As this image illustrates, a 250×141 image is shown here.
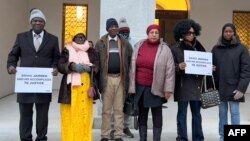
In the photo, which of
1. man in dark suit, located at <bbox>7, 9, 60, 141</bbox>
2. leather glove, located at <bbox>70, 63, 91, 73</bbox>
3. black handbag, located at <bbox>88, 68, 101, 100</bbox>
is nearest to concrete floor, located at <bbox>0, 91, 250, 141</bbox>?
man in dark suit, located at <bbox>7, 9, 60, 141</bbox>

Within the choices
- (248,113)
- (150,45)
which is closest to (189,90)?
(150,45)

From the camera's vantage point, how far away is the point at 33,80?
607cm

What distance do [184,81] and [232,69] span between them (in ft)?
2.51

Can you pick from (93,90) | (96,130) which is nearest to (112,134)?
(96,130)

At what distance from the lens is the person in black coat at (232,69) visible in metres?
6.09

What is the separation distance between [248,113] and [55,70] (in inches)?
236

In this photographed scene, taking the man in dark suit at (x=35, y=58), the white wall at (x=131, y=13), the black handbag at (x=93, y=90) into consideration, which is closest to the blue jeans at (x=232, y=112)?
the black handbag at (x=93, y=90)

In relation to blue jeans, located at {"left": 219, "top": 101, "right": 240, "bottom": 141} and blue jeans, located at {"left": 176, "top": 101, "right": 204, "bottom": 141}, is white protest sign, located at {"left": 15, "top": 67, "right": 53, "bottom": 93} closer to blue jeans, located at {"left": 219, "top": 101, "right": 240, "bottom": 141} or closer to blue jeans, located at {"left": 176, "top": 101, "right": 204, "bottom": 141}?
blue jeans, located at {"left": 176, "top": 101, "right": 204, "bottom": 141}

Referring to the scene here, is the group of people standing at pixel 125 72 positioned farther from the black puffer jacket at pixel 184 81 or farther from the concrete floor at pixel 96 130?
the concrete floor at pixel 96 130

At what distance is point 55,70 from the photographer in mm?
6129

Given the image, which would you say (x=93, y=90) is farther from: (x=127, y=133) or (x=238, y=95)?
(x=238, y=95)

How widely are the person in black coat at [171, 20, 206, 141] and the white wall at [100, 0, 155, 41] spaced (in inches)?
57.4

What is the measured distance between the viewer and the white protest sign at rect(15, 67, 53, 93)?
606cm

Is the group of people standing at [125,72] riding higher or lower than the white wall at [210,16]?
lower
